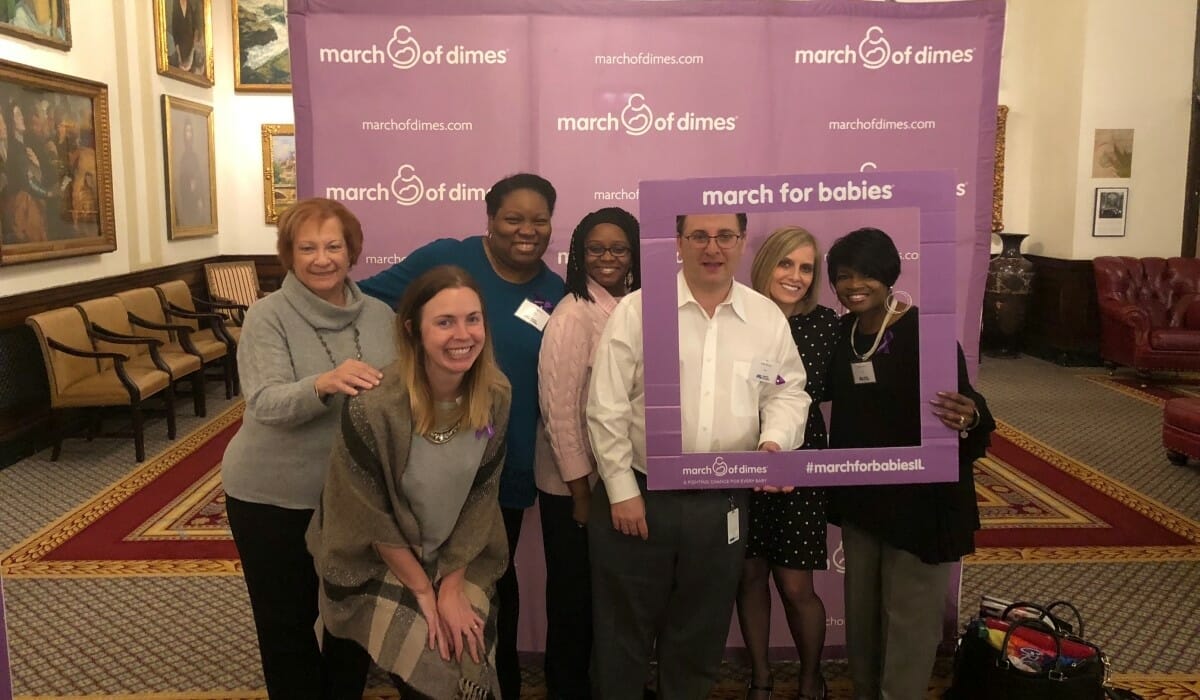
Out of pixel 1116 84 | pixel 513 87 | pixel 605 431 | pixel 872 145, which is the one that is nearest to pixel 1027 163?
pixel 1116 84

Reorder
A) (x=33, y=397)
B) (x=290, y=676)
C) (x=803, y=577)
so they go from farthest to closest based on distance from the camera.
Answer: (x=33, y=397), (x=803, y=577), (x=290, y=676)

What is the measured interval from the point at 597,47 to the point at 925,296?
4.82 feet

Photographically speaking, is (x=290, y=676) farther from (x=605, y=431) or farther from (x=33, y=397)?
(x=33, y=397)

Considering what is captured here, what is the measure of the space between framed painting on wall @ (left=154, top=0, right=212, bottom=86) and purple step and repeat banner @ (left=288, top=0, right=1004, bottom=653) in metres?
6.41

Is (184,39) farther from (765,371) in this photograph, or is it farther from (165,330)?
(765,371)

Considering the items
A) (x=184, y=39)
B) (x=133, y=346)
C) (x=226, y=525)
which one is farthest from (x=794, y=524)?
(x=184, y=39)

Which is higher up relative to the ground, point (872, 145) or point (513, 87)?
point (513, 87)

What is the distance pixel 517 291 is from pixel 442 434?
2.13 feet

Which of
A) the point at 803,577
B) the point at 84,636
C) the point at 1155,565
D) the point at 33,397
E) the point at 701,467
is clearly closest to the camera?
the point at 701,467

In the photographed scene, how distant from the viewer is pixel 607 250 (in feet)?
7.86

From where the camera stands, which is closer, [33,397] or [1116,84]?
[33,397]

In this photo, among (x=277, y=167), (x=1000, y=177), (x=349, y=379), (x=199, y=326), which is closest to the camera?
(x=349, y=379)

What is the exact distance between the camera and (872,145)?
9.95 ft

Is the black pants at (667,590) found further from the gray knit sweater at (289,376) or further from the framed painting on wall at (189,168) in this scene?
the framed painting on wall at (189,168)
